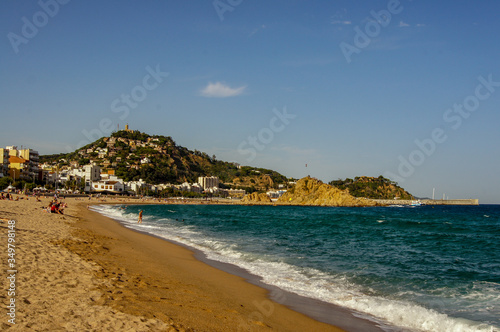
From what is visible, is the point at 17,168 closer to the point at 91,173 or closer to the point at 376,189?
the point at 91,173

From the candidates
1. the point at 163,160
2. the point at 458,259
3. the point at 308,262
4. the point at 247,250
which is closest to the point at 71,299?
the point at 308,262

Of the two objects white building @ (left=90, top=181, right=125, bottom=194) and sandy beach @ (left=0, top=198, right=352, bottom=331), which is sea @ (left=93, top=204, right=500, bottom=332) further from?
white building @ (left=90, top=181, right=125, bottom=194)

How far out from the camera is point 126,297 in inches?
261

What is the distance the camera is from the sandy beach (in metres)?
5.28

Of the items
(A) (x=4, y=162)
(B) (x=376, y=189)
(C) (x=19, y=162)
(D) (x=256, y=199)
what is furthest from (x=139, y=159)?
(B) (x=376, y=189)

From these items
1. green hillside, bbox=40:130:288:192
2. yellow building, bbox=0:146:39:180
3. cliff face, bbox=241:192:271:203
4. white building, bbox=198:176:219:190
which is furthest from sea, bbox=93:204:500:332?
white building, bbox=198:176:219:190

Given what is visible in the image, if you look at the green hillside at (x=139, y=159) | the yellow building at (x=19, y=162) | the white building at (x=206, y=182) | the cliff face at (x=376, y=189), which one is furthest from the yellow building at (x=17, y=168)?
the cliff face at (x=376, y=189)

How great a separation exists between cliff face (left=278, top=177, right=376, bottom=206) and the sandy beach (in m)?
112

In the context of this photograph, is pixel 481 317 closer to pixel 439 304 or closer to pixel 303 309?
pixel 439 304

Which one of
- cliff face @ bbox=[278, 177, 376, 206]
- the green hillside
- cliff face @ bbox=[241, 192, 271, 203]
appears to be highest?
the green hillside

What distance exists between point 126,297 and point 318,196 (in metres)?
122

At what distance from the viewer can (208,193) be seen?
15850 centimetres

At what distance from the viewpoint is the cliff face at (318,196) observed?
11769 cm

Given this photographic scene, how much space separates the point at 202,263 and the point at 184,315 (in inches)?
262
